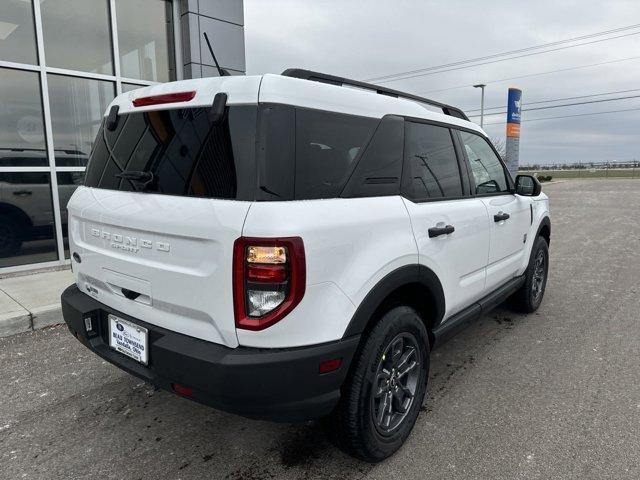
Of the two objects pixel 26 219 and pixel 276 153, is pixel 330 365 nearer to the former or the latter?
pixel 276 153

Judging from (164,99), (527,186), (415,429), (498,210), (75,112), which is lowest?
(415,429)

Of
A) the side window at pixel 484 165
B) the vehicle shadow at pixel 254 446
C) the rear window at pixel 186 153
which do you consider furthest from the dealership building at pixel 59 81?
the side window at pixel 484 165

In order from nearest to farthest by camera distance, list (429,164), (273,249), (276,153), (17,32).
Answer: (273,249)
(276,153)
(429,164)
(17,32)

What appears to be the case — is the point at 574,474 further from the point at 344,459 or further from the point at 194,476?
the point at 194,476

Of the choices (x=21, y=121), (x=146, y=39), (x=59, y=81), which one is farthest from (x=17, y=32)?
(x=146, y=39)

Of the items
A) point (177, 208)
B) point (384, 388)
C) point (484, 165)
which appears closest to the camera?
point (177, 208)

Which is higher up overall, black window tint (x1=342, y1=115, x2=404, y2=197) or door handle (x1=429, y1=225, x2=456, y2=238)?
black window tint (x1=342, y1=115, x2=404, y2=197)

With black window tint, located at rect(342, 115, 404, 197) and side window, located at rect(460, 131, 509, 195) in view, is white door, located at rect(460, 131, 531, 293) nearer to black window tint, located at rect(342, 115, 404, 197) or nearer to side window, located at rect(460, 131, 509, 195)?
side window, located at rect(460, 131, 509, 195)

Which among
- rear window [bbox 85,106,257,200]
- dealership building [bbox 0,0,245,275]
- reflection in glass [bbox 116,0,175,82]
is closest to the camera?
rear window [bbox 85,106,257,200]

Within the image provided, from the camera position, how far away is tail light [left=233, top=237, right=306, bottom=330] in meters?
1.79

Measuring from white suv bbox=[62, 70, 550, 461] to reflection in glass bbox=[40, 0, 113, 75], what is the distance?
5086 mm

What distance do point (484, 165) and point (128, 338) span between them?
282 cm

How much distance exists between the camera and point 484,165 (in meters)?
3.57

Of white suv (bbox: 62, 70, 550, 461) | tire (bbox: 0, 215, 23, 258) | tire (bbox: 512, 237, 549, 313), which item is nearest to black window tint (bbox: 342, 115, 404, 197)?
white suv (bbox: 62, 70, 550, 461)
